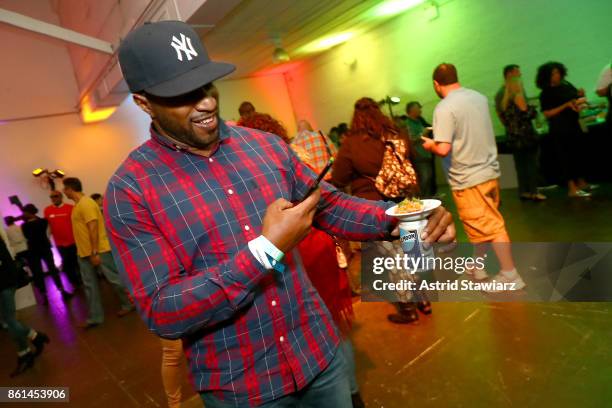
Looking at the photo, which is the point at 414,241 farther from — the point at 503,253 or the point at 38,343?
the point at 38,343

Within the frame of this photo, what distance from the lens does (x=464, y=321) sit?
3232mm

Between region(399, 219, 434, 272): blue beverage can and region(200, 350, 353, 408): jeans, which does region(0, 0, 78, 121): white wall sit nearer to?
region(200, 350, 353, 408): jeans

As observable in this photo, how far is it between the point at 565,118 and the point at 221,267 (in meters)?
6.00

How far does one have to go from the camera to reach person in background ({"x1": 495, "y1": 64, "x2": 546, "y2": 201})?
5543 mm

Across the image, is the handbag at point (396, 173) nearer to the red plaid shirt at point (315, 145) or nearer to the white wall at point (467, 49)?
the red plaid shirt at point (315, 145)

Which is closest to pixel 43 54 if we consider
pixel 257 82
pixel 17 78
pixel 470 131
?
pixel 17 78

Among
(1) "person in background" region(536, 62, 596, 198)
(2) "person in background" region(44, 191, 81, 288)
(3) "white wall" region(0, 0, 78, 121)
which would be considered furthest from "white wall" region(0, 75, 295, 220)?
(1) "person in background" region(536, 62, 596, 198)

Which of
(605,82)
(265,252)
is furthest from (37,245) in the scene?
(605,82)

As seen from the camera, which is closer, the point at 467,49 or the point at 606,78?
the point at 606,78

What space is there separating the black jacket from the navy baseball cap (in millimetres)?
3874

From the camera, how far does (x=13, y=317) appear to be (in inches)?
163

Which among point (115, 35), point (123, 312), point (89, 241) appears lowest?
point (123, 312)

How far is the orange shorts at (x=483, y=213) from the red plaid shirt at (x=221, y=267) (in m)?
2.33

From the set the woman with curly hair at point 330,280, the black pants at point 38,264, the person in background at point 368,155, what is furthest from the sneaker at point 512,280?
the black pants at point 38,264
